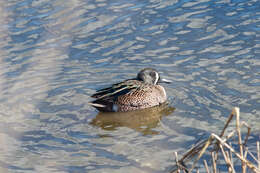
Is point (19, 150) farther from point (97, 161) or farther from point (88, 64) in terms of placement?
point (88, 64)

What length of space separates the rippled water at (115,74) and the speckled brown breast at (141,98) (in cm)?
16

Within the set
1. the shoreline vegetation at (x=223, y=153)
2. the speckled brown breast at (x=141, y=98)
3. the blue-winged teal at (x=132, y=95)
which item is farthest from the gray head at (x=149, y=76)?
the shoreline vegetation at (x=223, y=153)

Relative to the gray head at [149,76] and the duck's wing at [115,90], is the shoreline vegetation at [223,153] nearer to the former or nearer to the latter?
the duck's wing at [115,90]

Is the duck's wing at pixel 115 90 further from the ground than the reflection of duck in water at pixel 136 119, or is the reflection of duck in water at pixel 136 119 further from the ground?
the duck's wing at pixel 115 90

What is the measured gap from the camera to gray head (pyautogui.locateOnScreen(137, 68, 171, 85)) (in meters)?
9.02

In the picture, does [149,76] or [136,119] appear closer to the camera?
[136,119]

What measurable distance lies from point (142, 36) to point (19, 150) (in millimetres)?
4626

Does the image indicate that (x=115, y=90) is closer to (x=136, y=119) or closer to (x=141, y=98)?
(x=141, y=98)

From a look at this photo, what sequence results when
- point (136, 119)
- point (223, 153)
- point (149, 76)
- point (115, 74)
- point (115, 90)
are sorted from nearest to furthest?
point (223, 153)
point (136, 119)
point (115, 90)
point (149, 76)
point (115, 74)

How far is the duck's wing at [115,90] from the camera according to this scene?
8.62m

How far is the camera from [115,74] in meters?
9.73

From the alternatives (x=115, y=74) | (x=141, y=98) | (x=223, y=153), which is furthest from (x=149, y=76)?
(x=223, y=153)

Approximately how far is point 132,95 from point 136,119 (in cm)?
47

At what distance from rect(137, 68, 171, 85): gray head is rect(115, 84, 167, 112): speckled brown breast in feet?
0.39
